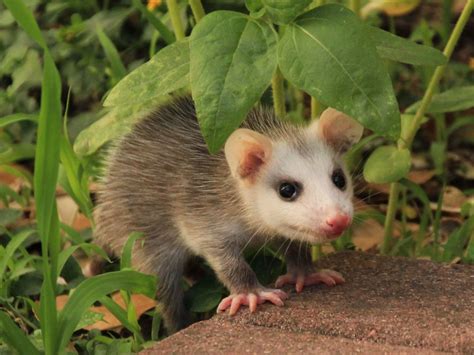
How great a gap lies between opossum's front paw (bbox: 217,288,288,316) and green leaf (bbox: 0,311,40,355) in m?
0.61

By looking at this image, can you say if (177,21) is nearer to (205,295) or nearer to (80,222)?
(205,295)

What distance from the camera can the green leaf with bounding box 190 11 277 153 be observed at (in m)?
2.43

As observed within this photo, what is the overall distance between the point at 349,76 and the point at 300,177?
518mm

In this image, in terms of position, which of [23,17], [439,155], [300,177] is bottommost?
[439,155]

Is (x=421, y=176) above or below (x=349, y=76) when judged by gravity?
below

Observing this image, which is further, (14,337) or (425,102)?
(425,102)

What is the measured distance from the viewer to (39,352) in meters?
2.70

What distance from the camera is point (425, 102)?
3.27 metres

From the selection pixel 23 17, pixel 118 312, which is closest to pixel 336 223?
pixel 118 312

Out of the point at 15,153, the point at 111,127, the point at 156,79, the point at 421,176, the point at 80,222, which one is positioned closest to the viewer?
the point at 156,79

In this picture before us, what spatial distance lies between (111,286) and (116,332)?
681 mm

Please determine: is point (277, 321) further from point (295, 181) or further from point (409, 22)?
point (409, 22)

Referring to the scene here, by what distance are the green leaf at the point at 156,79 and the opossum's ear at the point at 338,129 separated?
0.50m

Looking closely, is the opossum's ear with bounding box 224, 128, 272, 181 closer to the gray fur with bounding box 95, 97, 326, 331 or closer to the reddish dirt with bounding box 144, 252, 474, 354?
the gray fur with bounding box 95, 97, 326, 331
